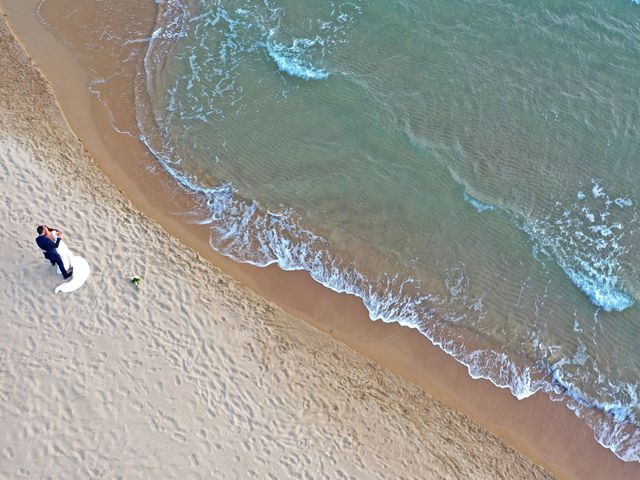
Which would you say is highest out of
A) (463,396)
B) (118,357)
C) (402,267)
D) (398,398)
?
(118,357)

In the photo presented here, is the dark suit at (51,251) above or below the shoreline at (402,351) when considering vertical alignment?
above

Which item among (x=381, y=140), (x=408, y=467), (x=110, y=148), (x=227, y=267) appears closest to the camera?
(x=408, y=467)

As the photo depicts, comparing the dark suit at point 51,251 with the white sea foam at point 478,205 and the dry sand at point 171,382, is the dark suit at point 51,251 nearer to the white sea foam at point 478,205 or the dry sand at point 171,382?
the dry sand at point 171,382

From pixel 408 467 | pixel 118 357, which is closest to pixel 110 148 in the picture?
pixel 118 357

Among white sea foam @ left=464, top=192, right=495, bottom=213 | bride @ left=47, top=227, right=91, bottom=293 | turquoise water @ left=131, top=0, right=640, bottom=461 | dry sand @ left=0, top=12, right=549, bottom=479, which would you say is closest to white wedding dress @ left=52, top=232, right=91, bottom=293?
bride @ left=47, top=227, right=91, bottom=293

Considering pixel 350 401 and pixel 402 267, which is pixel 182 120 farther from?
pixel 350 401

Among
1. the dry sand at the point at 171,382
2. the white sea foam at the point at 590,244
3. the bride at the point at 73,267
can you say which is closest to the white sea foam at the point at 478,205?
the white sea foam at the point at 590,244

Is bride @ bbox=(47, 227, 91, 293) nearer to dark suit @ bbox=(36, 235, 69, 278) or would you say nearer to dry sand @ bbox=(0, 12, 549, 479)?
dark suit @ bbox=(36, 235, 69, 278)
